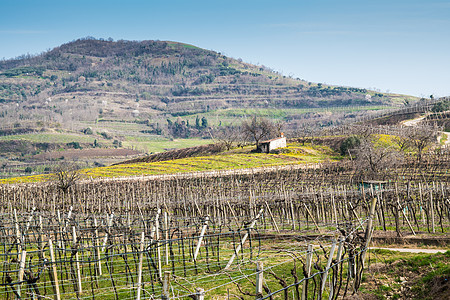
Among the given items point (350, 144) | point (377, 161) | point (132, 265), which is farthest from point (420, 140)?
point (132, 265)

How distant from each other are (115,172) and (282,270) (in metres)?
49.4

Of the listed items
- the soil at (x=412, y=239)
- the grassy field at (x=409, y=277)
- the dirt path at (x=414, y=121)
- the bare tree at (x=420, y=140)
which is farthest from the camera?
the dirt path at (x=414, y=121)

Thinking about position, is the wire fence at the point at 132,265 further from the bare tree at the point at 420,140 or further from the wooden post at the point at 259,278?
the bare tree at the point at 420,140

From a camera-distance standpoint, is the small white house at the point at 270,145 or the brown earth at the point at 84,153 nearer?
the small white house at the point at 270,145

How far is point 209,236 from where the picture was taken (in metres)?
14.6

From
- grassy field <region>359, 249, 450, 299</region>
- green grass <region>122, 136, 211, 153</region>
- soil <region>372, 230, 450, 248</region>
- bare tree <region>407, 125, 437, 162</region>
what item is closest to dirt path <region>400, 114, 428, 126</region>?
bare tree <region>407, 125, 437, 162</region>

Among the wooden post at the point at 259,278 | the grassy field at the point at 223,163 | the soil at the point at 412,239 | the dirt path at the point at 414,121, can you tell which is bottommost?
the soil at the point at 412,239

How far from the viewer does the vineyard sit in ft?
41.5

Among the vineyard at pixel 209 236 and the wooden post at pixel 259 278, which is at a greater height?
the wooden post at pixel 259 278

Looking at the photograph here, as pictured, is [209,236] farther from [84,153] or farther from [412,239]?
[84,153]

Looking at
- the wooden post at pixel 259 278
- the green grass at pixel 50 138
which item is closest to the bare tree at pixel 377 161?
the wooden post at pixel 259 278

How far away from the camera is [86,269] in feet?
61.8

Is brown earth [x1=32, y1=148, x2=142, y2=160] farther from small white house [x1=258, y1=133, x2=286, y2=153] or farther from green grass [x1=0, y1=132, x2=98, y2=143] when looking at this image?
small white house [x1=258, y1=133, x2=286, y2=153]

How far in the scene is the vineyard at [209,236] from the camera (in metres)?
12.6
